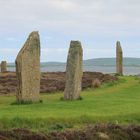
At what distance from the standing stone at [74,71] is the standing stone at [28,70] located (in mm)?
2304

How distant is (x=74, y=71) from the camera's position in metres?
33.0

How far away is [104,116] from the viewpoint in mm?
26172

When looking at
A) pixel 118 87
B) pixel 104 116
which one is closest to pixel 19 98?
pixel 104 116

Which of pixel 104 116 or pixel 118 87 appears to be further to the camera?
pixel 118 87

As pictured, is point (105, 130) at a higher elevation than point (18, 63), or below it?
below

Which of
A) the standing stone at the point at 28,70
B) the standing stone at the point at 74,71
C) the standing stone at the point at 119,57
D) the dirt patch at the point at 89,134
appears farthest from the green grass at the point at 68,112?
the standing stone at the point at 119,57

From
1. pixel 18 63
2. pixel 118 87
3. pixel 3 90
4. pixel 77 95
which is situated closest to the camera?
pixel 18 63

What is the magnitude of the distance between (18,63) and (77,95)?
4.15 meters

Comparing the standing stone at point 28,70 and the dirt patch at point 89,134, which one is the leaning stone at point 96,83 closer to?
the standing stone at point 28,70

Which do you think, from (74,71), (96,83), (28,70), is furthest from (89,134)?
(96,83)

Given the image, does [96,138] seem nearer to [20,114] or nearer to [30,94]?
[20,114]

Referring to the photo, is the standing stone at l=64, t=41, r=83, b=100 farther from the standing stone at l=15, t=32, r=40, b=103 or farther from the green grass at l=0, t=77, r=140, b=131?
the standing stone at l=15, t=32, r=40, b=103

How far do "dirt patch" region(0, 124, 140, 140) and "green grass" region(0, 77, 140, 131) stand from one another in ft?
Answer: 4.10

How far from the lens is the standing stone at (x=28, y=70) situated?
3041 centimetres
